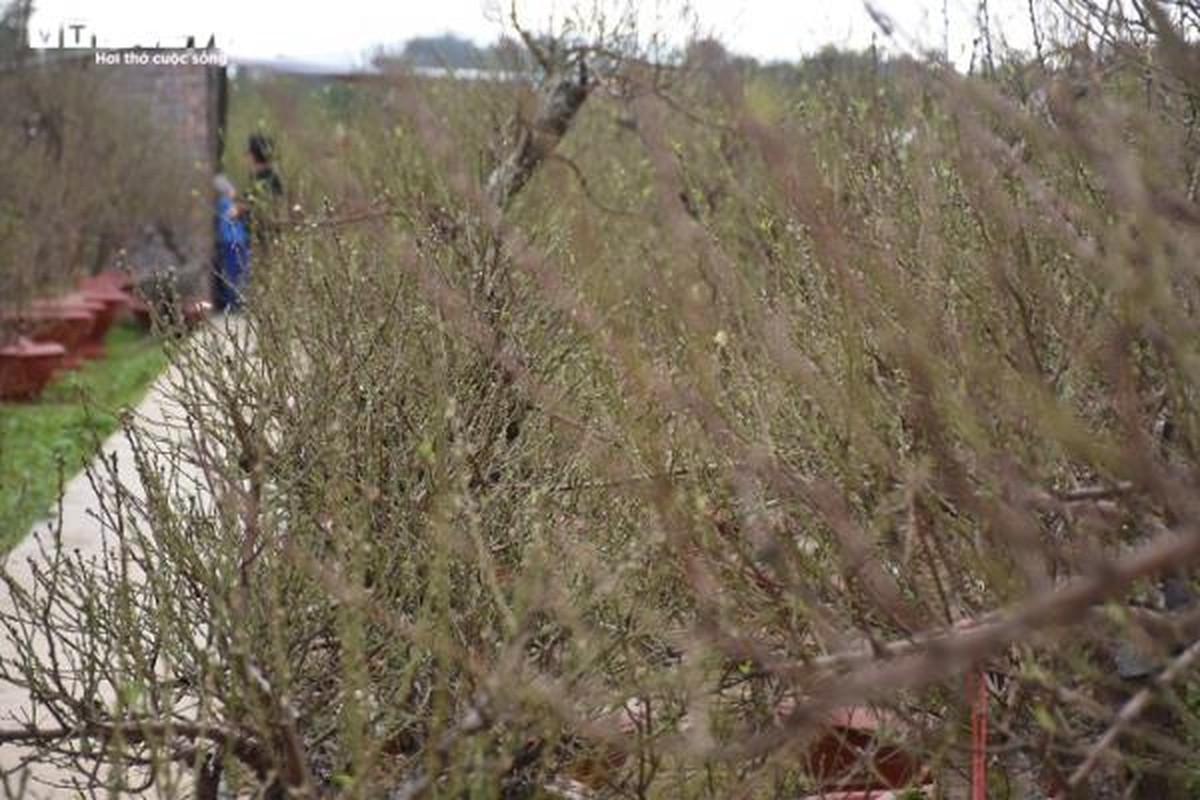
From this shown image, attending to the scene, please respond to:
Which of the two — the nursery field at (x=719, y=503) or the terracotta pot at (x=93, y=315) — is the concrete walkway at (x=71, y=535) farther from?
the terracotta pot at (x=93, y=315)

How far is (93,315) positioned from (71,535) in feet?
40.4

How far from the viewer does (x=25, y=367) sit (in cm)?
1930

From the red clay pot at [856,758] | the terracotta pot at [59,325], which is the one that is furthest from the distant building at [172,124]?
the red clay pot at [856,758]

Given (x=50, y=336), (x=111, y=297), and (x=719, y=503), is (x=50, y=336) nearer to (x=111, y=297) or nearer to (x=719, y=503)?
(x=111, y=297)

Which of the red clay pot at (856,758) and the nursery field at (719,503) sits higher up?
the nursery field at (719,503)

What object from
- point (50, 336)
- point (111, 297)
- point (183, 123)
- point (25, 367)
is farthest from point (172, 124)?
point (25, 367)

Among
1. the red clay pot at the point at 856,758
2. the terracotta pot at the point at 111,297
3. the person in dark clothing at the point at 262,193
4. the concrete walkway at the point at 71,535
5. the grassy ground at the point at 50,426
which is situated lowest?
the terracotta pot at the point at 111,297

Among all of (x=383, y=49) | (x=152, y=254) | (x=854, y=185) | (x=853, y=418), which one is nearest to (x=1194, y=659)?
(x=853, y=418)

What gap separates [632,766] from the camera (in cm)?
468

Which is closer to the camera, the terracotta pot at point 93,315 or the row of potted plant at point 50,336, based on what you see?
the row of potted plant at point 50,336

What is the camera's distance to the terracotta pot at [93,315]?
23.3 m

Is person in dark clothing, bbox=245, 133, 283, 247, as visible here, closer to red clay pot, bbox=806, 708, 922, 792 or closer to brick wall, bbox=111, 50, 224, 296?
red clay pot, bbox=806, 708, 922, 792

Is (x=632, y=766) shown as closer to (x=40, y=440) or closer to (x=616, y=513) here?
(x=616, y=513)

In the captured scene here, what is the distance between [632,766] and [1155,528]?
132 centimetres
